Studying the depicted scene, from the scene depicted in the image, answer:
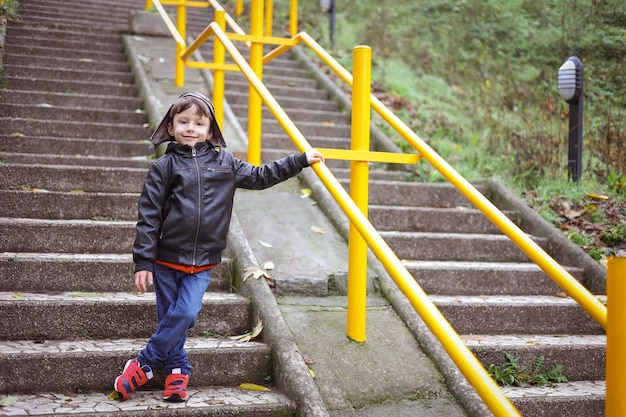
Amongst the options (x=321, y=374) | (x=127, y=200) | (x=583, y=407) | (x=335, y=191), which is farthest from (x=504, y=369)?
(x=127, y=200)

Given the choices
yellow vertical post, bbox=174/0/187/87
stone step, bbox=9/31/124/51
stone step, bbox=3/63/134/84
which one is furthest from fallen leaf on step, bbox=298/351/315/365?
stone step, bbox=9/31/124/51

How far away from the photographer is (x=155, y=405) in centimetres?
266

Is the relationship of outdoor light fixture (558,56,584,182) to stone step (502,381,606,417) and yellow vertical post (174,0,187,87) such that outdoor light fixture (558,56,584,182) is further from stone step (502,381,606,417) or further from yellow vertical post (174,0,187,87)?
yellow vertical post (174,0,187,87)

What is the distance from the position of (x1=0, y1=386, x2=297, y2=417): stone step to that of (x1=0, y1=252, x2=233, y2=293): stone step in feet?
2.64

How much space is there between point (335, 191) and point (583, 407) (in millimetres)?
1579

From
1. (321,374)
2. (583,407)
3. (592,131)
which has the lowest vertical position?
(583,407)

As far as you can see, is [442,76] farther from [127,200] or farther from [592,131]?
[127,200]

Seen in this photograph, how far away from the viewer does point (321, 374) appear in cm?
290

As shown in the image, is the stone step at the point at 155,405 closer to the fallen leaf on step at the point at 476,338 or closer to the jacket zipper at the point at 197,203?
the jacket zipper at the point at 197,203

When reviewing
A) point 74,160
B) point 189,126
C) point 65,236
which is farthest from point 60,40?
point 189,126

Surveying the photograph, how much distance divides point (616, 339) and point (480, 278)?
2.52m

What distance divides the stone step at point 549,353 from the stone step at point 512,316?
0.48 ft

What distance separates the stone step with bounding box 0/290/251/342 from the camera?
120 inches

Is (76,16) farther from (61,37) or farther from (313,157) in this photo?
(313,157)
